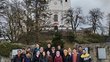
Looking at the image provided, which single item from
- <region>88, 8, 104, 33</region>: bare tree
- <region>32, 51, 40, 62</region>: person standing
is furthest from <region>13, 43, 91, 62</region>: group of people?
<region>88, 8, 104, 33</region>: bare tree

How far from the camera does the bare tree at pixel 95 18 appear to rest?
65750 millimetres

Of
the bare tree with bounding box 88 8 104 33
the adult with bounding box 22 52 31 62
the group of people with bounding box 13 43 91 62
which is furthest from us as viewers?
the bare tree with bounding box 88 8 104 33

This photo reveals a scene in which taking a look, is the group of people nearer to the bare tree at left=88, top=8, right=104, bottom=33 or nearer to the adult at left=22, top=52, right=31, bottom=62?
the adult at left=22, top=52, right=31, bottom=62

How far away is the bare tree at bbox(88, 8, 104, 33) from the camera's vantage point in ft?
216

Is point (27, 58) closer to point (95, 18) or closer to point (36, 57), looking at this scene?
point (36, 57)

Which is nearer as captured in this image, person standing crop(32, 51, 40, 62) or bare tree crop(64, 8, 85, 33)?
person standing crop(32, 51, 40, 62)

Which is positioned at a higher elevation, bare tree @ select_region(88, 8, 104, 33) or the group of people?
the group of people

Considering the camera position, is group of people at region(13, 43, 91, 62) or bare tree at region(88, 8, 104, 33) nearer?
group of people at region(13, 43, 91, 62)

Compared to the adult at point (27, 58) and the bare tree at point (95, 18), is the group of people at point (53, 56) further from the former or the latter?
the bare tree at point (95, 18)

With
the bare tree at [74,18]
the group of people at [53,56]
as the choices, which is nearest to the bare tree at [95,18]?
the bare tree at [74,18]

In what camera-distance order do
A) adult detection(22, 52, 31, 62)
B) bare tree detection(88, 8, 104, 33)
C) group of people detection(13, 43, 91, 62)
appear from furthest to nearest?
bare tree detection(88, 8, 104, 33)
adult detection(22, 52, 31, 62)
group of people detection(13, 43, 91, 62)

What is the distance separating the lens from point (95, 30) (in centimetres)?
6562

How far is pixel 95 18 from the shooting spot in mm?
67250

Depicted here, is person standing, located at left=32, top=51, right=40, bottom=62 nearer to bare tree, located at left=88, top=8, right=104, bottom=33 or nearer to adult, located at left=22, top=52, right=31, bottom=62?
adult, located at left=22, top=52, right=31, bottom=62
